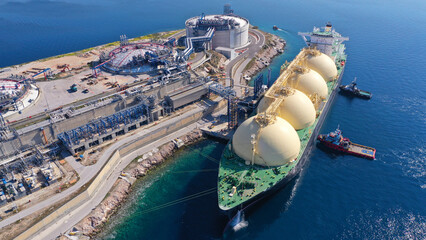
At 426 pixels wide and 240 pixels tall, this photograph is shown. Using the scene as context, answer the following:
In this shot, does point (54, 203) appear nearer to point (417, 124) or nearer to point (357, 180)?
point (357, 180)

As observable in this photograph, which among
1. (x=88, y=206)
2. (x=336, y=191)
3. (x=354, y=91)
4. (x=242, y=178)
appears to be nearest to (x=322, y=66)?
(x=354, y=91)

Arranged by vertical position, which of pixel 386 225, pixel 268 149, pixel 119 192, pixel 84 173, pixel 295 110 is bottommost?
pixel 386 225

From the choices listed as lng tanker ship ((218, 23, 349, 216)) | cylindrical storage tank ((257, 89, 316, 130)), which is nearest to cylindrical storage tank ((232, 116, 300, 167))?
lng tanker ship ((218, 23, 349, 216))

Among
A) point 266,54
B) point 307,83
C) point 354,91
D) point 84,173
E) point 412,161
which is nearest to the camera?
point 84,173

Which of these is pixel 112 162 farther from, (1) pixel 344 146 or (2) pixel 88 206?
(1) pixel 344 146

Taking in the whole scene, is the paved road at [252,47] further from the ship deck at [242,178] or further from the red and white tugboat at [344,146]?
the ship deck at [242,178]

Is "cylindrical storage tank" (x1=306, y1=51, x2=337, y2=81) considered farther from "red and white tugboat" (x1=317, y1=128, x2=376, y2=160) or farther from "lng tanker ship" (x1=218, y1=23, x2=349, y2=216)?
"red and white tugboat" (x1=317, y1=128, x2=376, y2=160)
